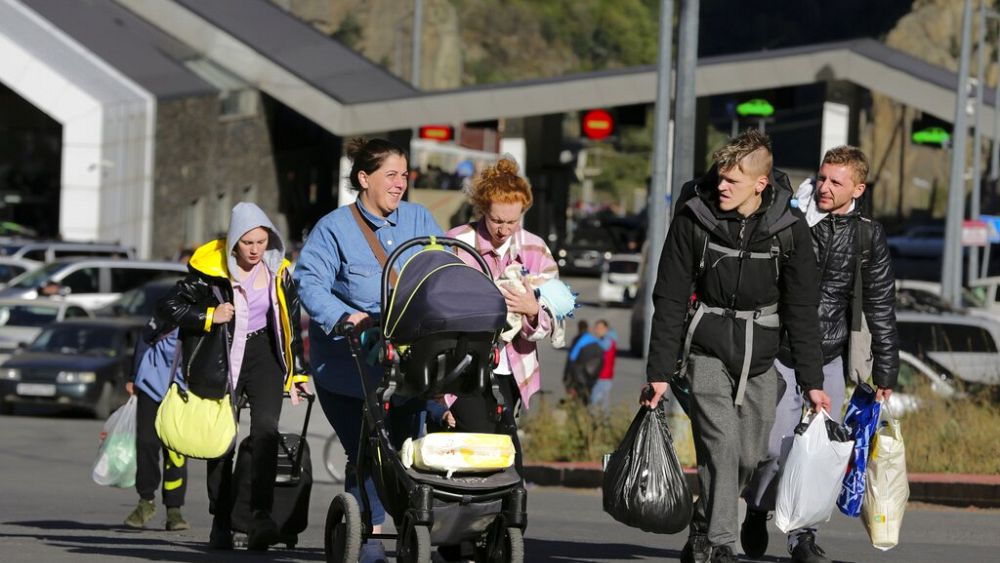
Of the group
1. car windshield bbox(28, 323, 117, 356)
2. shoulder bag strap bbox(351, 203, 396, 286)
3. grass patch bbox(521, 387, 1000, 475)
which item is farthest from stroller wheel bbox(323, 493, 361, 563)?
car windshield bbox(28, 323, 117, 356)

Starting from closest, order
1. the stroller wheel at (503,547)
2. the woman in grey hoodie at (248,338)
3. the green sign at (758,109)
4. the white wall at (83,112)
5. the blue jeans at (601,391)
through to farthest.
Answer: the stroller wheel at (503,547)
the woman in grey hoodie at (248,338)
the blue jeans at (601,391)
the green sign at (758,109)
the white wall at (83,112)

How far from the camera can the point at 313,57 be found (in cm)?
5344

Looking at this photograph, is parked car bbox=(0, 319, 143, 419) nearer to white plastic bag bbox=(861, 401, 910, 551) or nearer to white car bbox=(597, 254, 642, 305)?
white plastic bag bbox=(861, 401, 910, 551)

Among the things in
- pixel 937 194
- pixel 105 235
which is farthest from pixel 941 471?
pixel 937 194

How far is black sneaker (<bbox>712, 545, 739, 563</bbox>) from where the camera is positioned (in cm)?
746

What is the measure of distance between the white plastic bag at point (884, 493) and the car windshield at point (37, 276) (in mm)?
23468

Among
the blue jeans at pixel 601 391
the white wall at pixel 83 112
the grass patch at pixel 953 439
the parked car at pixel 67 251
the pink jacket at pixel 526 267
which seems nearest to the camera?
the pink jacket at pixel 526 267

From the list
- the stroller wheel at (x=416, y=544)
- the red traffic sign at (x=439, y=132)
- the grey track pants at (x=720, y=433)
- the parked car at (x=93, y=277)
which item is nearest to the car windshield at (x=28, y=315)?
the parked car at (x=93, y=277)

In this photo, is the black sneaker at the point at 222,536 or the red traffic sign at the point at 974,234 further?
the red traffic sign at the point at 974,234

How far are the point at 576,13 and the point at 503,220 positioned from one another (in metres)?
180

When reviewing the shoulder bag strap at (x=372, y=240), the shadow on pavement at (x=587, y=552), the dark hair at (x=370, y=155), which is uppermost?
the dark hair at (x=370, y=155)

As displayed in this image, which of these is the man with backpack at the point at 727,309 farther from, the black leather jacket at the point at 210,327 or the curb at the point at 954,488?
the curb at the point at 954,488

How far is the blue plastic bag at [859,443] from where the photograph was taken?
8.21 metres

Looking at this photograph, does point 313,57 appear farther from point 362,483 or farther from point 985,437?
point 362,483
